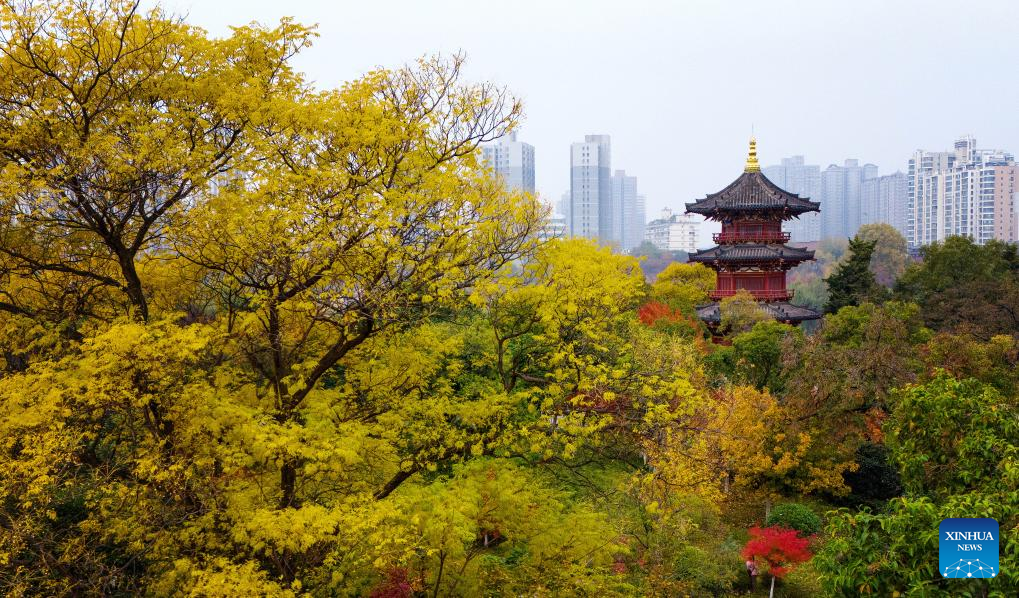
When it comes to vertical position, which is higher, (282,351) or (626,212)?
(626,212)

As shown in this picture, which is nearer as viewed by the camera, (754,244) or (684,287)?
(754,244)

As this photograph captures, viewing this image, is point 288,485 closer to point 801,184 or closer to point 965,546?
point 965,546

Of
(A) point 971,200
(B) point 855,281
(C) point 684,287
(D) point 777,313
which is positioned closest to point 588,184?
(A) point 971,200

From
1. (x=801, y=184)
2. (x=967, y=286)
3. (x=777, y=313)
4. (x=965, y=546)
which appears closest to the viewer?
(x=965, y=546)

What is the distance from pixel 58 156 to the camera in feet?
29.0

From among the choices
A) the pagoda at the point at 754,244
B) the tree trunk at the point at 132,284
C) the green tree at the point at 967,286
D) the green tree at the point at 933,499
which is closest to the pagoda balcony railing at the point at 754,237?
the pagoda at the point at 754,244

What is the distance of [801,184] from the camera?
499 ft

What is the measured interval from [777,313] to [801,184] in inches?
5198

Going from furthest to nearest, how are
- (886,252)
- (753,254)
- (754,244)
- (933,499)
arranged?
(886,252), (754,244), (753,254), (933,499)

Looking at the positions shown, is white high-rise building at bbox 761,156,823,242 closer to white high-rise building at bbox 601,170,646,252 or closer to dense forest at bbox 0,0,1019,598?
white high-rise building at bbox 601,170,646,252

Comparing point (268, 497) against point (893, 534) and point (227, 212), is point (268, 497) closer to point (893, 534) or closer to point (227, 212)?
point (227, 212)

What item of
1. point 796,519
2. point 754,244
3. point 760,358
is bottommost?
point 796,519

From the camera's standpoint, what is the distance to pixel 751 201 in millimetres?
33250

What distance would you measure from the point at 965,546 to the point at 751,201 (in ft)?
97.3
